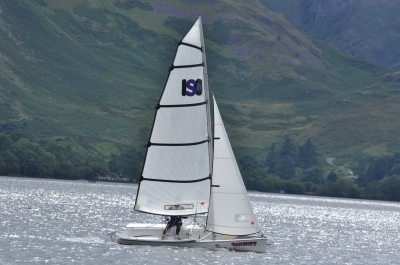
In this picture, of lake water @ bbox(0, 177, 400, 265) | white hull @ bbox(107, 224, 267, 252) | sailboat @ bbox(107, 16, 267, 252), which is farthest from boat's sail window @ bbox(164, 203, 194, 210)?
lake water @ bbox(0, 177, 400, 265)

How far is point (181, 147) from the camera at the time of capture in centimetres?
6712

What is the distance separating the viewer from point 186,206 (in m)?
66.6

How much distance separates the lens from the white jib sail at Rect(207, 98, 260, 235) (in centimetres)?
6575

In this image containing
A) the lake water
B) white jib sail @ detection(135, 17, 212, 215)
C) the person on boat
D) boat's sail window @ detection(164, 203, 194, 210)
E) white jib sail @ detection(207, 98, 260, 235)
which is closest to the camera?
the lake water

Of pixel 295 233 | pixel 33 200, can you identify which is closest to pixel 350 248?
pixel 295 233

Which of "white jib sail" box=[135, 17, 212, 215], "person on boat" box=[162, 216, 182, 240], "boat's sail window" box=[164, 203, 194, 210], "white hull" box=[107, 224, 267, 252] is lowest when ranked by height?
"white hull" box=[107, 224, 267, 252]

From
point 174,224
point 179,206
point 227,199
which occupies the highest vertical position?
point 227,199

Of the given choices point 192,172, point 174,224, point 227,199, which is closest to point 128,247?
point 174,224

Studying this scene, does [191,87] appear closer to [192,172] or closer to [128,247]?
[192,172]

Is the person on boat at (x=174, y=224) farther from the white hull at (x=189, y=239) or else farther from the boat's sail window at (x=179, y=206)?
the boat's sail window at (x=179, y=206)

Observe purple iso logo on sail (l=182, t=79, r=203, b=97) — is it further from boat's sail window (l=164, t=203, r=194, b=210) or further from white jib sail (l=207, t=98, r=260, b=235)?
boat's sail window (l=164, t=203, r=194, b=210)

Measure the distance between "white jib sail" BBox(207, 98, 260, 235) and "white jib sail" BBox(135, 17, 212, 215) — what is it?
2.82 feet

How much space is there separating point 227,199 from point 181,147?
5.20 meters

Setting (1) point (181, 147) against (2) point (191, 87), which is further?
(1) point (181, 147)
